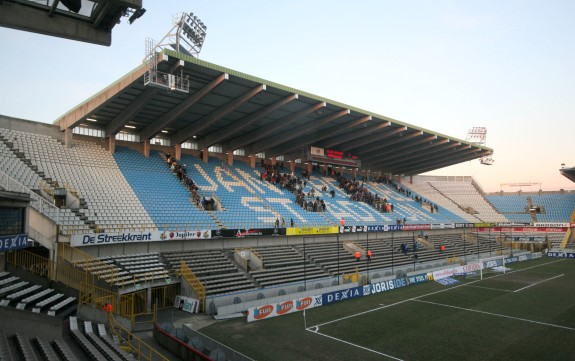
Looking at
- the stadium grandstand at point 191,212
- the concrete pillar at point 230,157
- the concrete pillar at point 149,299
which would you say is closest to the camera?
the stadium grandstand at point 191,212

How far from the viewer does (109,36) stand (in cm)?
898

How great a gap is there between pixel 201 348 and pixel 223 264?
1301cm

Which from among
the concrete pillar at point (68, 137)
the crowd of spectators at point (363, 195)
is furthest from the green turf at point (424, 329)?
the crowd of spectators at point (363, 195)

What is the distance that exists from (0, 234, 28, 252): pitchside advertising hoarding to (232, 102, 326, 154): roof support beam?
25.9 m

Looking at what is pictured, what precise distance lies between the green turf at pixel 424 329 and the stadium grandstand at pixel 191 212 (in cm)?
283

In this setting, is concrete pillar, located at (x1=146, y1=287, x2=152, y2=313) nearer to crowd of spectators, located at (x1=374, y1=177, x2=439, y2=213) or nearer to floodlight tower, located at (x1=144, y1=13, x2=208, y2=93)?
floodlight tower, located at (x1=144, y1=13, x2=208, y2=93)

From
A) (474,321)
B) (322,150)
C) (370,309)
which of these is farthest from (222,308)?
(322,150)

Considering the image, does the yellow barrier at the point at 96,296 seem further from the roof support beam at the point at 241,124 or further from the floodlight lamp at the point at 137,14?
the roof support beam at the point at 241,124

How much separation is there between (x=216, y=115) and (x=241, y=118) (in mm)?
3731

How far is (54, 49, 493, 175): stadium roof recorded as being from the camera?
2797cm

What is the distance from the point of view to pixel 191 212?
1212 inches

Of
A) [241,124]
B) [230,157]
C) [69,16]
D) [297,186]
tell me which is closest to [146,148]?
[241,124]

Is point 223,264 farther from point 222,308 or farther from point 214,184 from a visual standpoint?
point 214,184

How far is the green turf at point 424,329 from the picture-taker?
15562 millimetres
